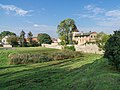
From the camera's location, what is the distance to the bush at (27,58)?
35638 mm

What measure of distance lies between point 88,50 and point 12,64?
21987 mm

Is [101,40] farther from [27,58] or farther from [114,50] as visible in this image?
[114,50]

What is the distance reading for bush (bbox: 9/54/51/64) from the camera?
3564 centimetres

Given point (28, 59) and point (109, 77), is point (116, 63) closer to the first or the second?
point (109, 77)

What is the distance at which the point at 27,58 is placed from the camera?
36.7 meters

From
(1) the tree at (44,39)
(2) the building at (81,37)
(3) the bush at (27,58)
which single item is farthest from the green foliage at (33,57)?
(1) the tree at (44,39)

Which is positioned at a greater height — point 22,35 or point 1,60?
point 22,35

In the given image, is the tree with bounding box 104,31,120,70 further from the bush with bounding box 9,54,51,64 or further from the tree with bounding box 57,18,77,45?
the tree with bounding box 57,18,77,45

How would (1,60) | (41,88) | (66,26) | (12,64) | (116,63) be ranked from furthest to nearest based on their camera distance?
(66,26) < (1,60) < (12,64) < (116,63) < (41,88)

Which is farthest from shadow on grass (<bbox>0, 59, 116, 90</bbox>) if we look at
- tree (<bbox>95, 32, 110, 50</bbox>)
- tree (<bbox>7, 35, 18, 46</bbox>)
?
tree (<bbox>7, 35, 18, 46</bbox>)

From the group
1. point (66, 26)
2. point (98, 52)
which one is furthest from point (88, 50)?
point (66, 26)

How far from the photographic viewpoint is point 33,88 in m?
13.8

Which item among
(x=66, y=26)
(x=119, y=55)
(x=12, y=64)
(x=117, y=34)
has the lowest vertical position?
(x=12, y=64)

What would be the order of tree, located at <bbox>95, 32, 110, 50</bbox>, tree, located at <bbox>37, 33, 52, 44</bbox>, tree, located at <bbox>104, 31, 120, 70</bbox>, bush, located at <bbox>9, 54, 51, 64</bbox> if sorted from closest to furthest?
tree, located at <bbox>104, 31, 120, 70</bbox>
bush, located at <bbox>9, 54, 51, 64</bbox>
tree, located at <bbox>95, 32, 110, 50</bbox>
tree, located at <bbox>37, 33, 52, 44</bbox>
